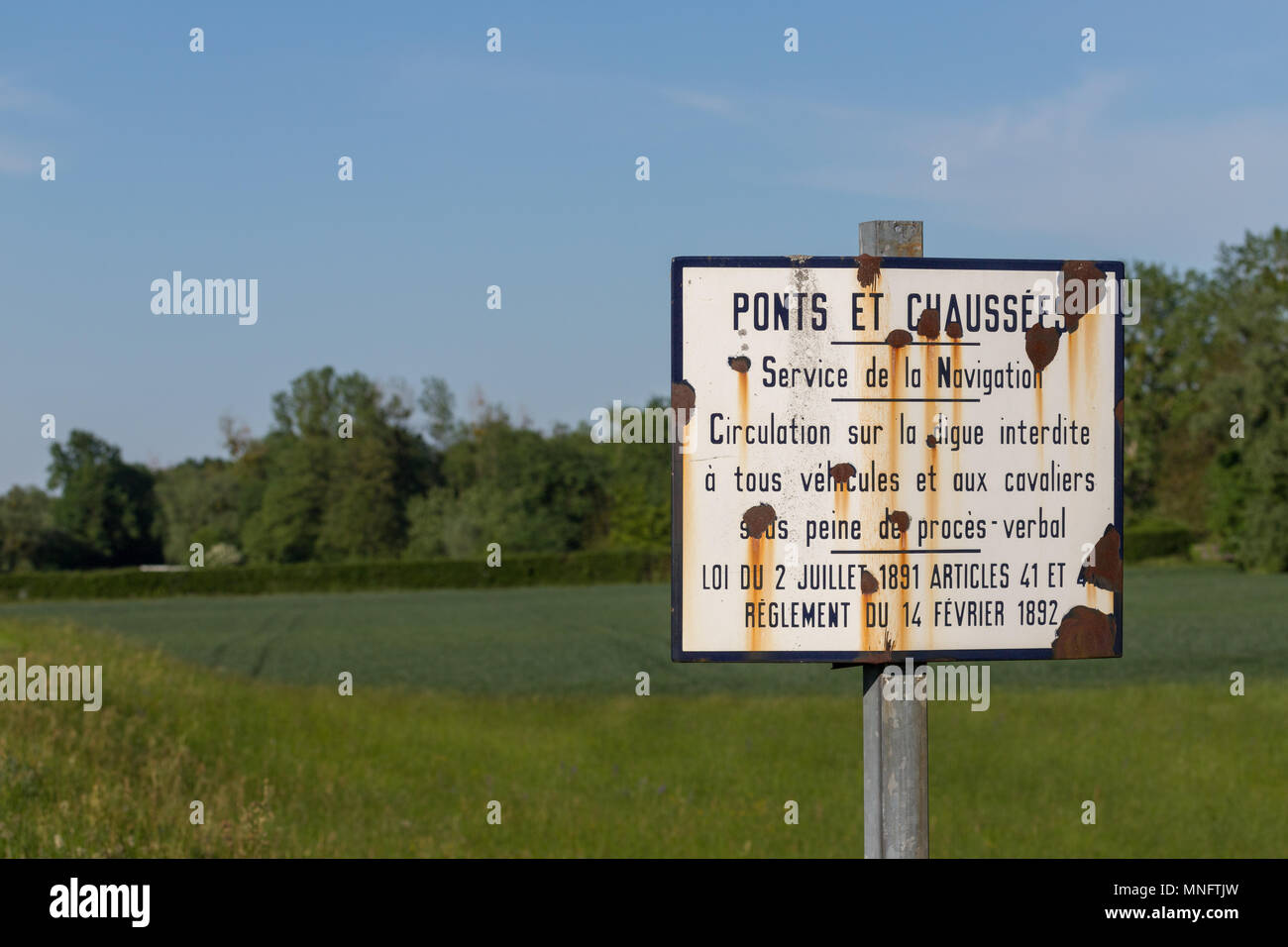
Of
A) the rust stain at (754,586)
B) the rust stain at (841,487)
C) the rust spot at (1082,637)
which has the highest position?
the rust stain at (841,487)

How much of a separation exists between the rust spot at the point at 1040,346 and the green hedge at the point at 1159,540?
92.1 meters

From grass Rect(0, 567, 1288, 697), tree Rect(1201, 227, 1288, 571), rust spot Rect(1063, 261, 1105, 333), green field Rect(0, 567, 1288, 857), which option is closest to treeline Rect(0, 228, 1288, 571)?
tree Rect(1201, 227, 1288, 571)

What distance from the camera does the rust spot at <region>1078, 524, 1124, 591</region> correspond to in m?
4.45

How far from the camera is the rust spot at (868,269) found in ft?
14.3

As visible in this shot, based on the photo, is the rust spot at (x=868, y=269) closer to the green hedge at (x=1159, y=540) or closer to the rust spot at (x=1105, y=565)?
the rust spot at (x=1105, y=565)

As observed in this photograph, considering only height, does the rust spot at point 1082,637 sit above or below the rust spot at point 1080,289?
below

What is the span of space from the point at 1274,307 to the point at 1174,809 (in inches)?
3117

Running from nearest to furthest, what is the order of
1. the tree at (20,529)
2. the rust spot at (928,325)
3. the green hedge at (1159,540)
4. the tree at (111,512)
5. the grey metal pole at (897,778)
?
the grey metal pole at (897,778), the rust spot at (928,325), the green hedge at (1159,540), the tree at (20,529), the tree at (111,512)

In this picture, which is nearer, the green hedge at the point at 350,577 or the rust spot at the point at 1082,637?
the rust spot at the point at 1082,637

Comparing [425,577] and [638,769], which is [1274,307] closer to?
[425,577]

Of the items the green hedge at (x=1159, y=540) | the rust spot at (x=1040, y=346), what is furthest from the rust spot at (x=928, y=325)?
the green hedge at (x=1159, y=540)

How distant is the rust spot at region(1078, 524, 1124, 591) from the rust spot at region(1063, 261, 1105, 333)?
0.80 m

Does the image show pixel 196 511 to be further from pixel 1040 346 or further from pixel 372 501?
pixel 1040 346
